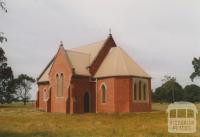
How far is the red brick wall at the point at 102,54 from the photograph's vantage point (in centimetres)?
5503

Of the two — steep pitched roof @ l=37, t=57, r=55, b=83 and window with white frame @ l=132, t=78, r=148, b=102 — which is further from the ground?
steep pitched roof @ l=37, t=57, r=55, b=83

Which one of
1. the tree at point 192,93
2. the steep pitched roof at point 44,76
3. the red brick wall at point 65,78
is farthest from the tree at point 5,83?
the tree at point 192,93

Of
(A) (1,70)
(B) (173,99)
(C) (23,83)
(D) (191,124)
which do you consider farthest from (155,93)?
(D) (191,124)

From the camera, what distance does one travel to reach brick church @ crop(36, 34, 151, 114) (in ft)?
164

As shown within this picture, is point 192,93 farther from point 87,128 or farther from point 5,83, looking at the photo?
point 87,128

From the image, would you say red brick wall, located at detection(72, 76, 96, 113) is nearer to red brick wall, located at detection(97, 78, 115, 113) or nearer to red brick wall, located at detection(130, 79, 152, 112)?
red brick wall, located at detection(97, 78, 115, 113)

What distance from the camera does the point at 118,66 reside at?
170ft

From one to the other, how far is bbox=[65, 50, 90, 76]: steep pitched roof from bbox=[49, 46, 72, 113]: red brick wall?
1076mm

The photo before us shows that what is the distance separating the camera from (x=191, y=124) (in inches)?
832

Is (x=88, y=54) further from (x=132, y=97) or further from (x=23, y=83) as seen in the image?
(x=23, y=83)

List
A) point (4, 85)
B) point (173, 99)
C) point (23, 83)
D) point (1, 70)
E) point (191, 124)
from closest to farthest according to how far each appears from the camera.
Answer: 1. point (191, 124)
2. point (1, 70)
3. point (4, 85)
4. point (173, 99)
5. point (23, 83)

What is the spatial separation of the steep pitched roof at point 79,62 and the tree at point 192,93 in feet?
246

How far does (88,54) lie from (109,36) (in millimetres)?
4685

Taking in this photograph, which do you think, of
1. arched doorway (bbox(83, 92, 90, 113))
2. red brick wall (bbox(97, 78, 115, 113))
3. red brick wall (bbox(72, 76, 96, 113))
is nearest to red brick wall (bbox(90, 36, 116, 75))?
red brick wall (bbox(72, 76, 96, 113))
